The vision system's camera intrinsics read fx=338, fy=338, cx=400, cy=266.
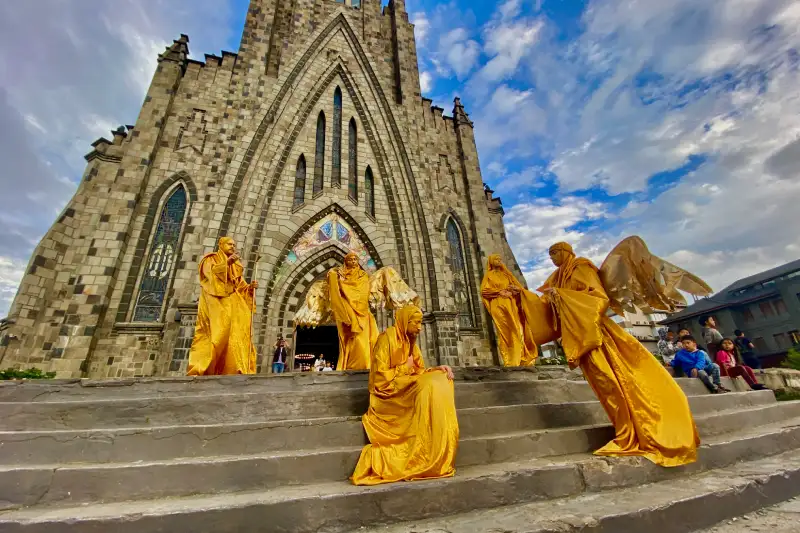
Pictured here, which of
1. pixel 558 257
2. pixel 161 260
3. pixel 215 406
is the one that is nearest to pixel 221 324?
pixel 215 406

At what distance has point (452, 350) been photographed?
10.3 metres

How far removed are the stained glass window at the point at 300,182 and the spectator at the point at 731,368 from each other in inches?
463

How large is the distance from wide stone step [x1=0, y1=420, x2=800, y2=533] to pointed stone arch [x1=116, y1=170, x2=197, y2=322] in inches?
356

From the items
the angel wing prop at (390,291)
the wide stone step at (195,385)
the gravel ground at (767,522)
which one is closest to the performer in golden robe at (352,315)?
the angel wing prop at (390,291)

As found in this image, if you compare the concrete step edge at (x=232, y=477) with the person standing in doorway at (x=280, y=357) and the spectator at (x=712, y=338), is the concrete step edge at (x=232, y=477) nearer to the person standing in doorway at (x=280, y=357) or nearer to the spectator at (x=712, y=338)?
the spectator at (x=712, y=338)

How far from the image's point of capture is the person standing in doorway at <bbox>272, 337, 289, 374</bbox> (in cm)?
901

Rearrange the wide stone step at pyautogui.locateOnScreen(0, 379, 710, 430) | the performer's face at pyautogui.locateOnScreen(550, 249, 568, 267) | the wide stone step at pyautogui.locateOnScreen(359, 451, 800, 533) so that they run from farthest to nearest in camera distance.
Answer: the performer's face at pyautogui.locateOnScreen(550, 249, 568, 267)
the wide stone step at pyautogui.locateOnScreen(0, 379, 710, 430)
the wide stone step at pyautogui.locateOnScreen(359, 451, 800, 533)

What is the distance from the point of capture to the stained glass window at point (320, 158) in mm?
12492

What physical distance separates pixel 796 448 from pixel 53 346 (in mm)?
14471

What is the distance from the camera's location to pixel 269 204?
37.6ft

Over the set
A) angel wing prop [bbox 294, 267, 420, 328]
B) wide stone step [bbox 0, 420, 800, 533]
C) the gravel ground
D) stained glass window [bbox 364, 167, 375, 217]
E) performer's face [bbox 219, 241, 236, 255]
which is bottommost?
the gravel ground

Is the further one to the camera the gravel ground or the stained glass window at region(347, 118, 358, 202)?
the stained glass window at region(347, 118, 358, 202)

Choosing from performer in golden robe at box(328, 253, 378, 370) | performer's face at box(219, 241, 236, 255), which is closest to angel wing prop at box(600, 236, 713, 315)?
performer in golden robe at box(328, 253, 378, 370)

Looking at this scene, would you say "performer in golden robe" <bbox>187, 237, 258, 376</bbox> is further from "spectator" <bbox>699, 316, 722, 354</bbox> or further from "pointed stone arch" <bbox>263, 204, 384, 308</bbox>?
"spectator" <bbox>699, 316, 722, 354</bbox>
